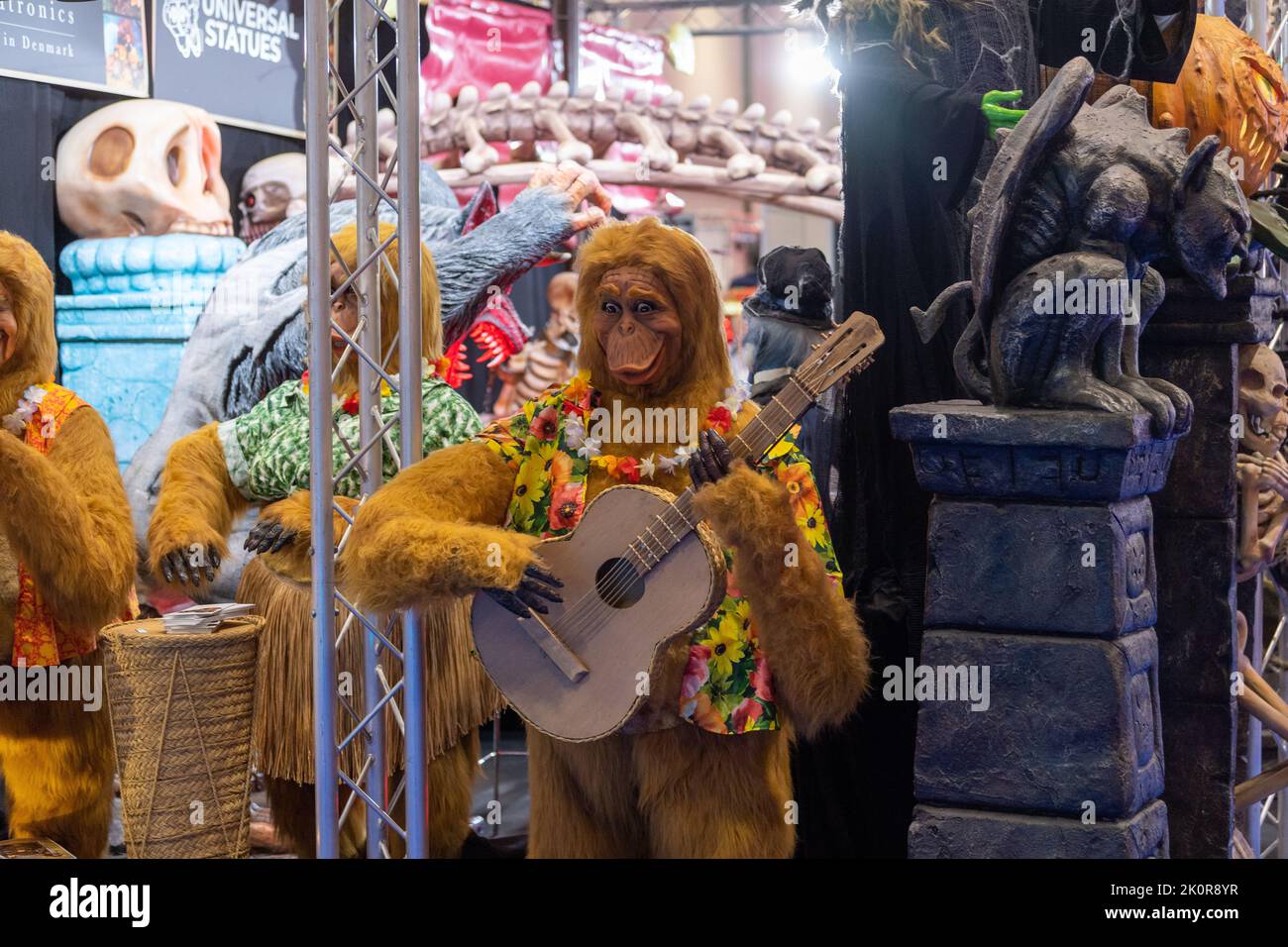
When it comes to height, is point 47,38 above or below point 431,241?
above

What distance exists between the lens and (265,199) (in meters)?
5.12

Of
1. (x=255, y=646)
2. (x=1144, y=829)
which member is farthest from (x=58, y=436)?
(x=1144, y=829)

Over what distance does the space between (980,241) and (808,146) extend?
326 cm

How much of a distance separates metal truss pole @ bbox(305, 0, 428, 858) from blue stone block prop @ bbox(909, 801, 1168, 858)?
1092 mm

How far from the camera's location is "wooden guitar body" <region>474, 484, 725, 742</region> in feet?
8.20

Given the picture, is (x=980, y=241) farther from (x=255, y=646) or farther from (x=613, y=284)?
(x=255, y=646)

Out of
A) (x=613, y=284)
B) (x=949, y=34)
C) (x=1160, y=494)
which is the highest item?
(x=949, y=34)

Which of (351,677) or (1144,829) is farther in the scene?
(351,677)

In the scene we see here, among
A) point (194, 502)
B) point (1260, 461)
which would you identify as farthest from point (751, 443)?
point (1260, 461)

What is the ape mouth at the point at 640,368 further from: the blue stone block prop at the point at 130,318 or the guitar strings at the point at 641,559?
the blue stone block prop at the point at 130,318

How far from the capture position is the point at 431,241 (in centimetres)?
461

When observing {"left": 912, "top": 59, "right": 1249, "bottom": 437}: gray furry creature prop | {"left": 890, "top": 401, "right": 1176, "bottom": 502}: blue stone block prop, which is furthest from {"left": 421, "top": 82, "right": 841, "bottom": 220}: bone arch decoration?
{"left": 890, "top": 401, "right": 1176, "bottom": 502}: blue stone block prop

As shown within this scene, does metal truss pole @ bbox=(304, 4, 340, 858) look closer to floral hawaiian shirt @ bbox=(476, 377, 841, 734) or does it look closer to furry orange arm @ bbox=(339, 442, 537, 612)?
furry orange arm @ bbox=(339, 442, 537, 612)
